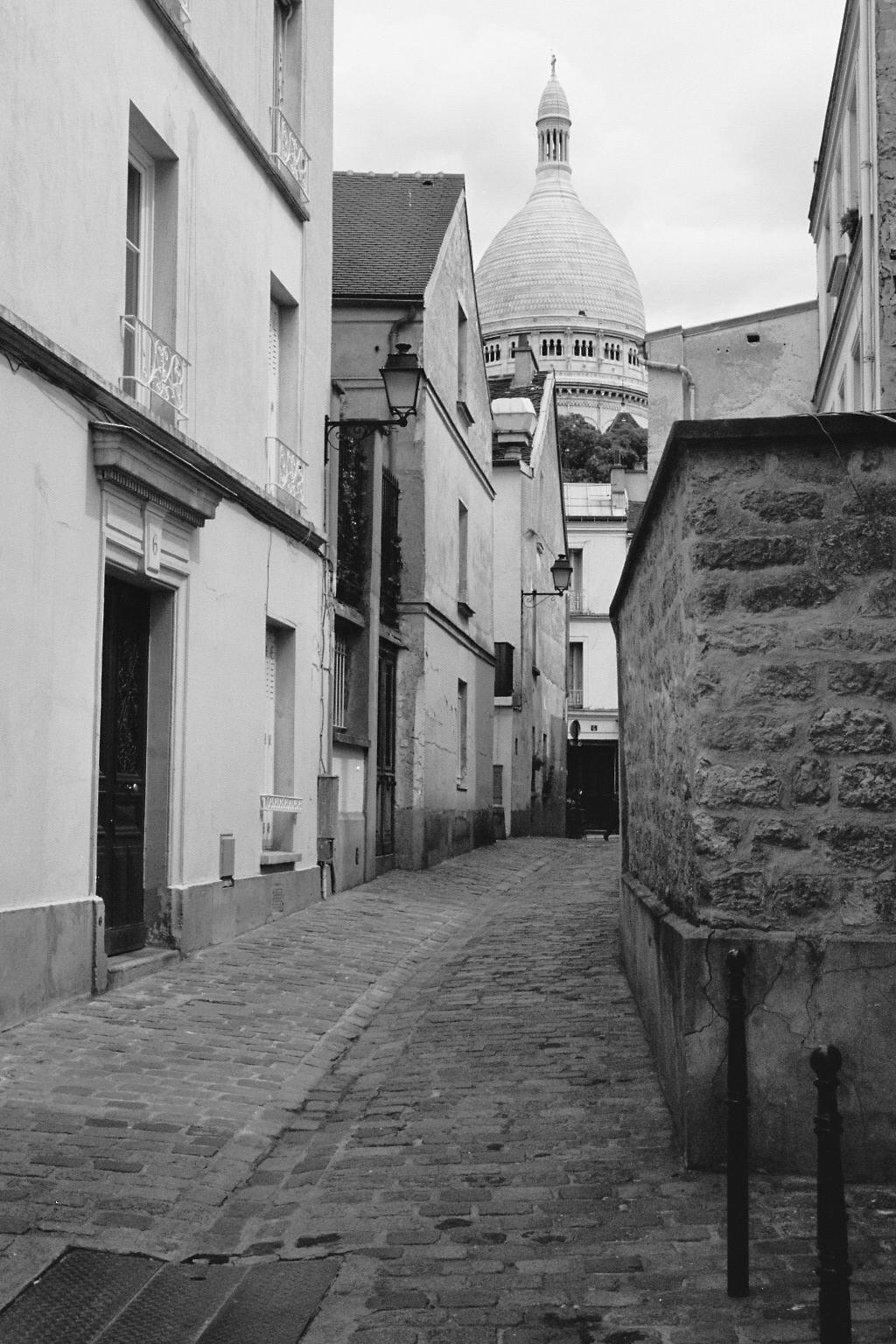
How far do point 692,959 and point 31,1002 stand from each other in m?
3.74

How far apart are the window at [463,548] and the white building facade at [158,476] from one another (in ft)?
26.9

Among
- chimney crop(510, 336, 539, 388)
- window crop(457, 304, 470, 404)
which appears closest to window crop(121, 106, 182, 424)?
window crop(457, 304, 470, 404)

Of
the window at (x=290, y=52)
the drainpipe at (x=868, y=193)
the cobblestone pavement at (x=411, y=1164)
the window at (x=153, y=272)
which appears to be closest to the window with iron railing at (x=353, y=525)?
the window at (x=290, y=52)

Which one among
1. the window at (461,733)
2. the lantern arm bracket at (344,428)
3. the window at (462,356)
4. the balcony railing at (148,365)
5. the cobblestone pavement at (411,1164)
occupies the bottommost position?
the cobblestone pavement at (411,1164)

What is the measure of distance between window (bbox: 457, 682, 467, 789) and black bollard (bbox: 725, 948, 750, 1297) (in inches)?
690

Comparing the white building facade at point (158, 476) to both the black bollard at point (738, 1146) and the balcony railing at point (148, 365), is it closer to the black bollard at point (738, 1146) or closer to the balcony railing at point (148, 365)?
the balcony railing at point (148, 365)

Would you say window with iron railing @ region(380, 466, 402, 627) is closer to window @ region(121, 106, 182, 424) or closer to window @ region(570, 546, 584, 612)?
window @ region(121, 106, 182, 424)

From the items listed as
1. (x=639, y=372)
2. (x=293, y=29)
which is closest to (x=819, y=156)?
(x=293, y=29)

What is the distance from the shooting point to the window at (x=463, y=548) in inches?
903

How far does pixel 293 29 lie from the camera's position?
1418 centimetres

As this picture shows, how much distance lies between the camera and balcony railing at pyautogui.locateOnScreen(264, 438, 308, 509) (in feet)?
43.6

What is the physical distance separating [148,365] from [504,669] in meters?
18.9

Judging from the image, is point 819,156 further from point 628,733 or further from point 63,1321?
point 63,1321

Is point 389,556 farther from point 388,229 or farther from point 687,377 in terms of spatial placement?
point 687,377
